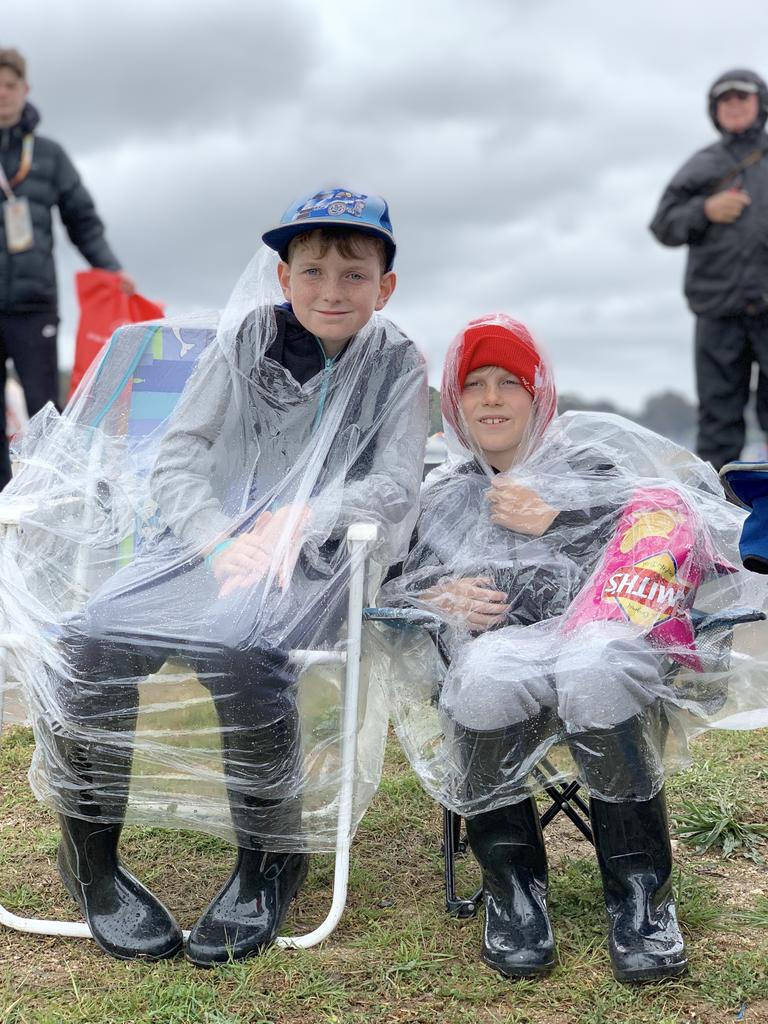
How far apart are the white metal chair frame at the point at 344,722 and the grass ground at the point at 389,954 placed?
28mm

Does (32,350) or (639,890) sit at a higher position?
(32,350)

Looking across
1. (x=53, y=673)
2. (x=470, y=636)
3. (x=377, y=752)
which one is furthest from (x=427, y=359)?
(x=53, y=673)

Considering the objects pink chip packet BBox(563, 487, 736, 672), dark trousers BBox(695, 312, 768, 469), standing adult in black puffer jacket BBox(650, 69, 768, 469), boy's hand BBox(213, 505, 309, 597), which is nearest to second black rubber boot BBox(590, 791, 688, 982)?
pink chip packet BBox(563, 487, 736, 672)

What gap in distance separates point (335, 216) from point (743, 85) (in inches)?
122

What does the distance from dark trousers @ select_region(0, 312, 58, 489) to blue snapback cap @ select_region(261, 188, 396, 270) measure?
2606 millimetres

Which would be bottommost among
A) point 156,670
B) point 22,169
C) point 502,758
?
point 502,758

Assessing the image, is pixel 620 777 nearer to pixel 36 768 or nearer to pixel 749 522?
pixel 749 522

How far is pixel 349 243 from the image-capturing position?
232cm

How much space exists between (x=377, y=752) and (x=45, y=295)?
3062 millimetres

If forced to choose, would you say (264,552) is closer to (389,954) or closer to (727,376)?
(389,954)

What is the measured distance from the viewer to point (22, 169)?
15.6ft

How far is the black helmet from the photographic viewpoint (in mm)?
4691

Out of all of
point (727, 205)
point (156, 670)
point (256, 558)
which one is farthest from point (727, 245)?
point (156, 670)

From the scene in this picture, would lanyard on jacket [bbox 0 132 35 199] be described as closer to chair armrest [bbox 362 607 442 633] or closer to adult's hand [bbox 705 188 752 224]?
adult's hand [bbox 705 188 752 224]
